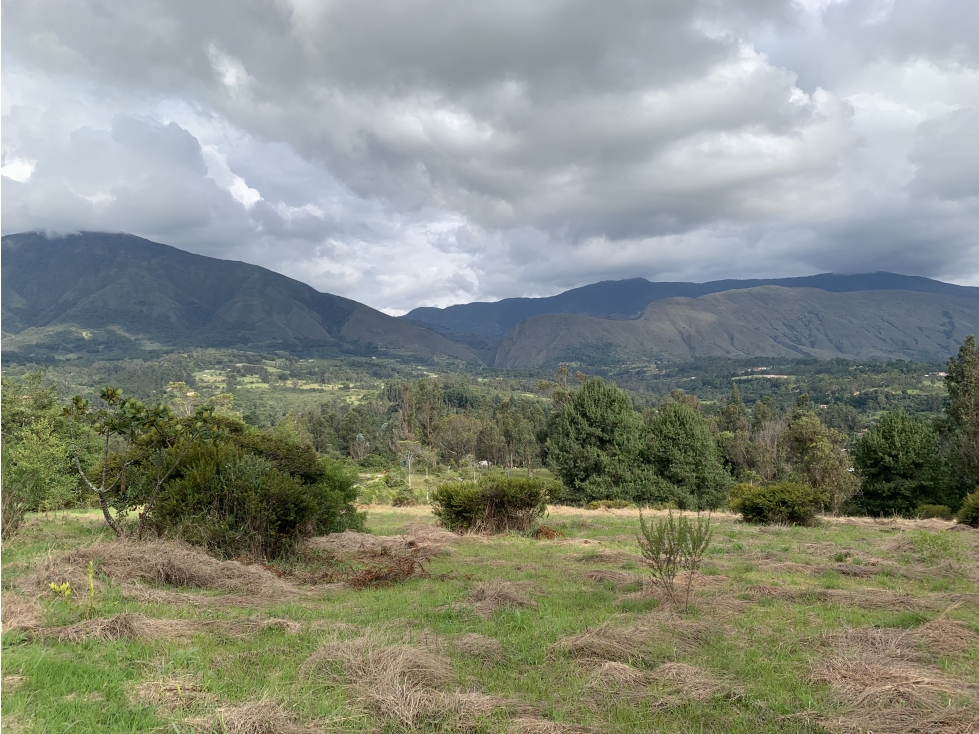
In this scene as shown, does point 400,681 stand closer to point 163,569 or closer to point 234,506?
point 163,569

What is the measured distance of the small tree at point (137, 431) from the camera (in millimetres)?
10758

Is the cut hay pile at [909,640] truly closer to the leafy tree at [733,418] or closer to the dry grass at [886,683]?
the dry grass at [886,683]

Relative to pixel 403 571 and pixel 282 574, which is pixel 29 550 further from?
pixel 403 571

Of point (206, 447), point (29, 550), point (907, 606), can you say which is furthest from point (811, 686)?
point (29, 550)

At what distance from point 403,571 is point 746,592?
6.44m

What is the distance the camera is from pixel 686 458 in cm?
4125

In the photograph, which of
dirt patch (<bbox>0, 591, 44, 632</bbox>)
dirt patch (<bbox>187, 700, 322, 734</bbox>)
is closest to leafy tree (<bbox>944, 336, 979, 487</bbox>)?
dirt patch (<bbox>187, 700, 322, 734</bbox>)

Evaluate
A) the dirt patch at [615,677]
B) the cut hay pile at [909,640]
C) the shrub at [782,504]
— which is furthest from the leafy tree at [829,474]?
the dirt patch at [615,677]

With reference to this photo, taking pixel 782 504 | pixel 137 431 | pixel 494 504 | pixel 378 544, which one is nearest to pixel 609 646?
pixel 378 544

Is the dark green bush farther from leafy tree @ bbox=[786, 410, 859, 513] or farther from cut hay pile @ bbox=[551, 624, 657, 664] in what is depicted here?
leafy tree @ bbox=[786, 410, 859, 513]

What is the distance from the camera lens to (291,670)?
554 cm

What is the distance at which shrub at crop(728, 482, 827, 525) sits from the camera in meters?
21.7

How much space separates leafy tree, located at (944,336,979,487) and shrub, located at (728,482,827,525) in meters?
30.8

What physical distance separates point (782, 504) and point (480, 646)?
1999cm
